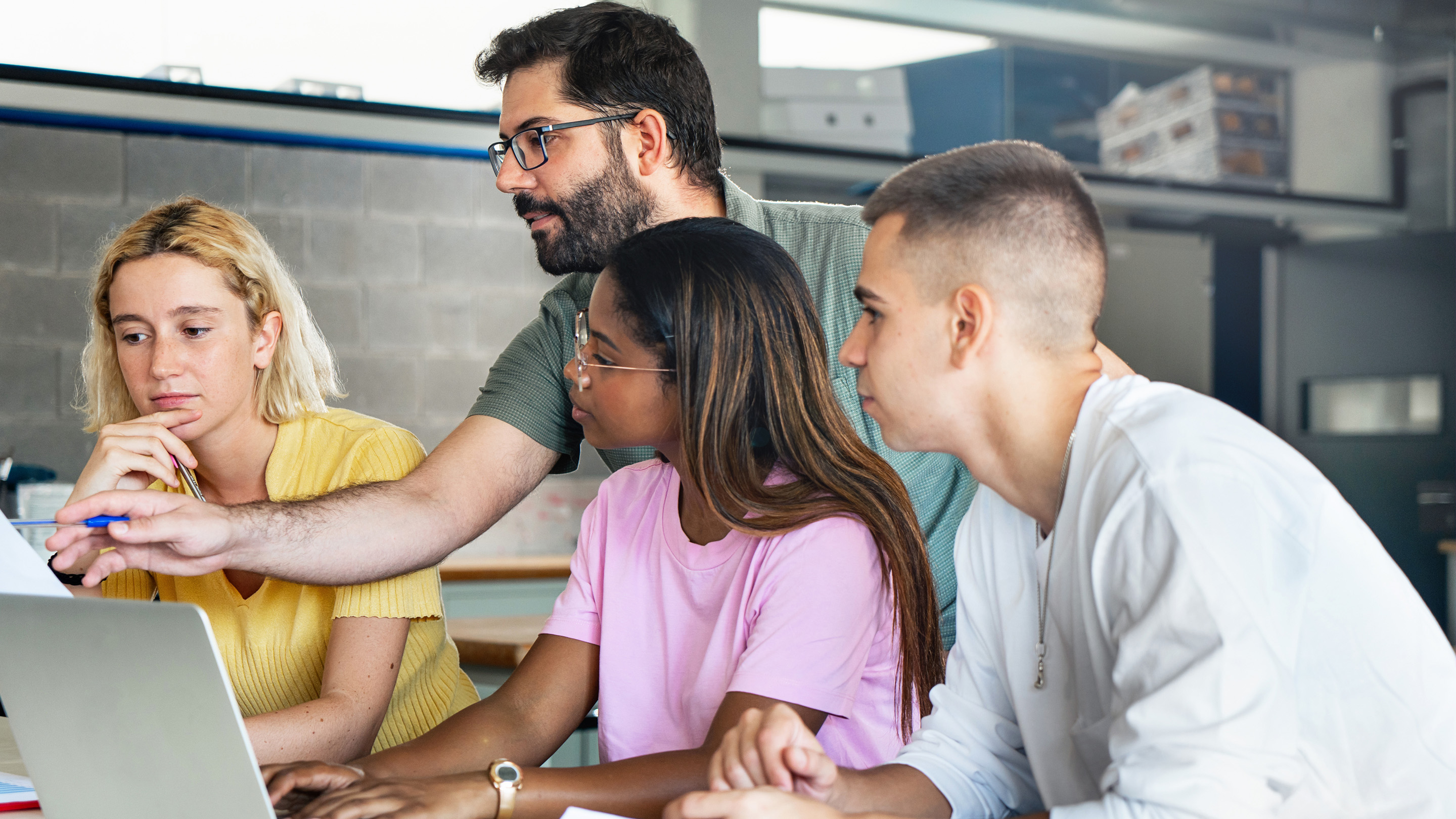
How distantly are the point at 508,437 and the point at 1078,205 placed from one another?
896 mm

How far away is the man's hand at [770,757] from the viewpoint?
0.92m

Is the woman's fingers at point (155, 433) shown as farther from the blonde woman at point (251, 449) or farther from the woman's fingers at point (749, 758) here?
the woman's fingers at point (749, 758)

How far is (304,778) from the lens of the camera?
1.07 metres

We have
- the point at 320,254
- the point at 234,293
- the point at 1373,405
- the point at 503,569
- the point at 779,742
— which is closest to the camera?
the point at 779,742

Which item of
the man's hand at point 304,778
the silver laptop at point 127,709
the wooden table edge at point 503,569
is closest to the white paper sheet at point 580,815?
the silver laptop at point 127,709

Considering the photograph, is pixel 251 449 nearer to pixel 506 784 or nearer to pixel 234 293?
pixel 234 293

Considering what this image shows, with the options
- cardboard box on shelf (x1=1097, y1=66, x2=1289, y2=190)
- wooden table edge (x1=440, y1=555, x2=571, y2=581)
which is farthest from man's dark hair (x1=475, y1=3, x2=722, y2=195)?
cardboard box on shelf (x1=1097, y1=66, x2=1289, y2=190)

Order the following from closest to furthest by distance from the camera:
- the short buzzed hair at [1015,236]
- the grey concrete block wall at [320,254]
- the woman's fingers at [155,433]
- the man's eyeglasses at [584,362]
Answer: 1. the short buzzed hair at [1015,236]
2. the man's eyeglasses at [584,362]
3. the woman's fingers at [155,433]
4. the grey concrete block wall at [320,254]

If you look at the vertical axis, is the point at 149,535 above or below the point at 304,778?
above

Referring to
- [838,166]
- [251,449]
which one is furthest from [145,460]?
[838,166]

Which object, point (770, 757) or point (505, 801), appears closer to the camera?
point (770, 757)

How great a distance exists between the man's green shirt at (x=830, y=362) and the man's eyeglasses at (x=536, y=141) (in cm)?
17

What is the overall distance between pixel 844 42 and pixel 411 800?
3.78 metres

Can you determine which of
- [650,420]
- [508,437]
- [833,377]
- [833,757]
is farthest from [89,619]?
[833,377]
